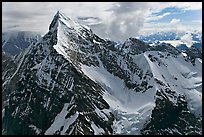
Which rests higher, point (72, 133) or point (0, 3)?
point (0, 3)

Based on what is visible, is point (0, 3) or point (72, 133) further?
point (72, 133)

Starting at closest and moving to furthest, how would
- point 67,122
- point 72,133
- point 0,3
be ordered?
point 0,3, point 72,133, point 67,122

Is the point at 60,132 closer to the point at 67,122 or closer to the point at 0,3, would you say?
the point at 67,122

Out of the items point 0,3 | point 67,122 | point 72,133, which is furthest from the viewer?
point 67,122

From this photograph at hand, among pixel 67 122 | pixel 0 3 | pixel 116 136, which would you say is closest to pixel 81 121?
pixel 67 122

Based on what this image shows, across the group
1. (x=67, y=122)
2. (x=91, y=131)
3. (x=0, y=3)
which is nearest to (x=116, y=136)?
(x=91, y=131)

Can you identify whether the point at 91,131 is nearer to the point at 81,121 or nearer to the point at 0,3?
the point at 81,121

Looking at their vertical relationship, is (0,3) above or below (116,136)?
above

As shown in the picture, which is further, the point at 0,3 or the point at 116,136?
the point at 116,136

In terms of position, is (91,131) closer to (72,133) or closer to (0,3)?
(72,133)
